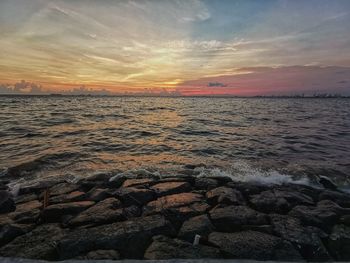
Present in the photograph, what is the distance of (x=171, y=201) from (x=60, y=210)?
Answer: 2251 mm

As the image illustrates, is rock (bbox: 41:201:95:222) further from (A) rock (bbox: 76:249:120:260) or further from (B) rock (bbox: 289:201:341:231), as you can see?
(B) rock (bbox: 289:201:341:231)

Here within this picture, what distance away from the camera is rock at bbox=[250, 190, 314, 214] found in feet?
18.3

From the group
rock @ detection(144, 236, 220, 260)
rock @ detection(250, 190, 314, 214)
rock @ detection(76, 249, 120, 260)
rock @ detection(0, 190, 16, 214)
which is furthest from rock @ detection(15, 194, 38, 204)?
rock @ detection(250, 190, 314, 214)

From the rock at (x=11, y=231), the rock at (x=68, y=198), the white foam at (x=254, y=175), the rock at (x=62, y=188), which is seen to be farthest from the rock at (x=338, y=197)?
the rock at (x=11, y=231)

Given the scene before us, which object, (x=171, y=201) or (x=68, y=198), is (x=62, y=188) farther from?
(x=171, y=201)

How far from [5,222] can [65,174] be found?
3.85 metres

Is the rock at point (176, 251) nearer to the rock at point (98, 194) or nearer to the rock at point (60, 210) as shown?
the rock at point (60, 210)

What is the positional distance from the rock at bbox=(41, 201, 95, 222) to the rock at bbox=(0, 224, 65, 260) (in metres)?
0.51

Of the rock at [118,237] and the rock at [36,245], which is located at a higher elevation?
the rock at [118,237]

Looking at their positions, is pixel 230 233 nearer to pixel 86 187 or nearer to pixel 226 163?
pixel 86 187

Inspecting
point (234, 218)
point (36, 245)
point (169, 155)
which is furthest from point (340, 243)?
point (169, 155)

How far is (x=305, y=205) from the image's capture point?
5910 millimetres

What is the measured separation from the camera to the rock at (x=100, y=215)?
478 cm

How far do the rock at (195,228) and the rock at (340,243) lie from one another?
74.6 inches
